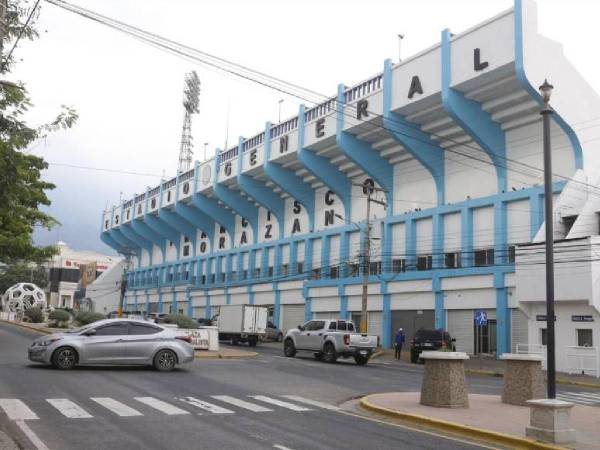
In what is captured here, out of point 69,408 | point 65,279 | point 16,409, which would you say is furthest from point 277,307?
point 65,279

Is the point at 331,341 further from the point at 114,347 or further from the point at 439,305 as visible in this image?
the point at 114,347

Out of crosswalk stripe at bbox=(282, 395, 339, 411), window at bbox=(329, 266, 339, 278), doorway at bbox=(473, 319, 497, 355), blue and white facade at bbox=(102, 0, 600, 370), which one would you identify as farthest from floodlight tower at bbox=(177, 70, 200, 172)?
crosswalk stripe at bbox=(282, 395, 339, 411)

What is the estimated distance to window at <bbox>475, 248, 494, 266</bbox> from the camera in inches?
1383

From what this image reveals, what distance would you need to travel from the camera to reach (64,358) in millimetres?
17062

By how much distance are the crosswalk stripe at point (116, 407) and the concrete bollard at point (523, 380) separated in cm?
807

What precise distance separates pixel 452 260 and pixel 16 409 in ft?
98.9

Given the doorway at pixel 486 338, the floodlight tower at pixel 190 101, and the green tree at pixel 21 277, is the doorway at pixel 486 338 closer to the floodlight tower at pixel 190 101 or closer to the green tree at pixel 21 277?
the floodlight tower at pixel 190 101

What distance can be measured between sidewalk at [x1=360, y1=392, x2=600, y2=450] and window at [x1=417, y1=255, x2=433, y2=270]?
24.2m

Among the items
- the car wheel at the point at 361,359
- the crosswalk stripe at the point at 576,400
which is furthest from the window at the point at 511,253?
the crosswalk stripe at the point at 576,400

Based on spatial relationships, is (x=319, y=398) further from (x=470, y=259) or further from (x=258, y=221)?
(x=258, y=221)

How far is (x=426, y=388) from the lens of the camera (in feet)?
43.8

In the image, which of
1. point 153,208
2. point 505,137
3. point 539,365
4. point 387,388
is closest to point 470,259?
point 505,137

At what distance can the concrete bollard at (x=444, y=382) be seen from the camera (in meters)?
13.1

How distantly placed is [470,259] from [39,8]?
95.3 feet
